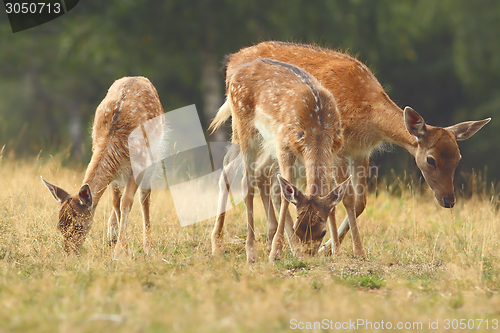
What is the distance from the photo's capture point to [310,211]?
6.42 metres

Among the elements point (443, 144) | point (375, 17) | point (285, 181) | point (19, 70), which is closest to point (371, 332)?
point (285, 181)

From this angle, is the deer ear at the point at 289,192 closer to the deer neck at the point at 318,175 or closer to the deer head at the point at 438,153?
the deer neck at the point at 318,175

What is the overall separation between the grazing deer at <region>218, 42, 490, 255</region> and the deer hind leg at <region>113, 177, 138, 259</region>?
218 cm

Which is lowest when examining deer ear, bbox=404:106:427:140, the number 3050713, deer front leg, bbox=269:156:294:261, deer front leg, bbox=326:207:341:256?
deer front leg, bbox=326:207:341:256

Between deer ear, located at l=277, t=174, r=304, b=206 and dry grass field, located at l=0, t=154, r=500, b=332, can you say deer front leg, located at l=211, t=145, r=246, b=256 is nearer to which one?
dry grass field, located at l=0, t=154, r=500, b=332

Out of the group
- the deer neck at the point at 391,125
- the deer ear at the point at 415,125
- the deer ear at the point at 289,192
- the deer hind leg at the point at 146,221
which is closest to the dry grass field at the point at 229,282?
the deer hind leg at the point at 146,221

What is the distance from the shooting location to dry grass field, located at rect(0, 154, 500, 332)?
4.20 m

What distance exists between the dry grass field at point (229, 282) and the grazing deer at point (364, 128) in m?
0.73

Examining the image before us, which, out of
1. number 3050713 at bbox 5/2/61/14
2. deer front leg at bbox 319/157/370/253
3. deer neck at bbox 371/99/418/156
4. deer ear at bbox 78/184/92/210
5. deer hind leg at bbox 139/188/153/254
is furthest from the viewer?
number 3050713 at bbox 5/2/61/14

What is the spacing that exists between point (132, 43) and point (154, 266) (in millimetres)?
12886

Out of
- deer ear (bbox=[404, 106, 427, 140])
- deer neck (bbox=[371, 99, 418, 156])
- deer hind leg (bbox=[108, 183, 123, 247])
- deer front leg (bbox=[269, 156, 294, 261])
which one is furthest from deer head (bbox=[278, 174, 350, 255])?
deer hind leg (bbox=[108, 183, 123, 247])

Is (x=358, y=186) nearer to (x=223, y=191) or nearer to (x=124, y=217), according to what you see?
(x=223, y=191)

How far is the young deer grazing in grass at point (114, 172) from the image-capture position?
6.78 metres

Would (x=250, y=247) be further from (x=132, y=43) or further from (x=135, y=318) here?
(x=132, y=43)
